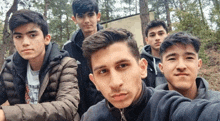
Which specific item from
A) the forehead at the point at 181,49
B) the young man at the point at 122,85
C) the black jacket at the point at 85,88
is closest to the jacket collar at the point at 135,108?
the young man at the point at 122,85

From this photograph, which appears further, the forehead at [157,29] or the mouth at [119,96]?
the forehead at [157,29]

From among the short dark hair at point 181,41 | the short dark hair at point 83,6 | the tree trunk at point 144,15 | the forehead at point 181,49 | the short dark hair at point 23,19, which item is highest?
the tree trunk at point 144,15

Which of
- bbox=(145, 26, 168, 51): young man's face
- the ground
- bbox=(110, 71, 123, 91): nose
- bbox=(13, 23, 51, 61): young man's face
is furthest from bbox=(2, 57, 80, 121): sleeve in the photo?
the ground

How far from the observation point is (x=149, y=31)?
442 centimetres

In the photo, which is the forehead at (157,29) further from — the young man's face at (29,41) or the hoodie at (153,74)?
the young man's face at (29,41)

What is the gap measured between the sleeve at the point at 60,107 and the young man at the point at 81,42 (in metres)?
0.74

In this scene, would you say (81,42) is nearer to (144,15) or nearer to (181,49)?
(181,49)

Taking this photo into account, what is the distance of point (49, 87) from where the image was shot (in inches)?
102

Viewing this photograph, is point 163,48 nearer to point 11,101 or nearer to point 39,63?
point 39,63

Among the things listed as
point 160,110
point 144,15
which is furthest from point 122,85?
point 144,15

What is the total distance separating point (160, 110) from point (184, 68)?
123cm

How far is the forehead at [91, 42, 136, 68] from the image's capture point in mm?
1765

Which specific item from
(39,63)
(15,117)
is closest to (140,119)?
(15,117)

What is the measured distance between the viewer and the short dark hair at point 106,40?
6.16 feet
